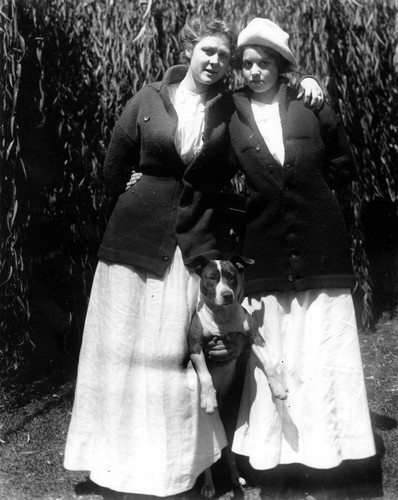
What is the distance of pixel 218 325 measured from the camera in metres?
3.23

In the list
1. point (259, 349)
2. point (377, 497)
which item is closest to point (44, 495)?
point (259, 349)

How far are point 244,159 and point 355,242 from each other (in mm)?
2247

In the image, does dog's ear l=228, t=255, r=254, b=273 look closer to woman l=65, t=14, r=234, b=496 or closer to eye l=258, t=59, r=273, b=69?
woman l=65, t=14, r=234, b=496

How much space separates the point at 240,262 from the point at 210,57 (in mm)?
968

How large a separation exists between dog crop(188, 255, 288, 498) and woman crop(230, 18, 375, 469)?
0.33 ft

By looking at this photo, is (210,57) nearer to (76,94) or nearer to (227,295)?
(227,295)

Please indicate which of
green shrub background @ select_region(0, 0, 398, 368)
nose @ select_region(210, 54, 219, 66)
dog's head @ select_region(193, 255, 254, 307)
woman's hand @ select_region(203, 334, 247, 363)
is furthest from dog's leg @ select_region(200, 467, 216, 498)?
nose @ select_region(210, 54, 219, 66)

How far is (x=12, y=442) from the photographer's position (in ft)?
13.3

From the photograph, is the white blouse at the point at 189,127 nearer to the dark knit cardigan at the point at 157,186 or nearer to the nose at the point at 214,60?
the dark knit cardigan at the point at 157,186

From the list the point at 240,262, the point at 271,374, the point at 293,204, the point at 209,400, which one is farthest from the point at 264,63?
the point at 209,400

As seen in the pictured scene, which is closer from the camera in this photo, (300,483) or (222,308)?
(222,308)

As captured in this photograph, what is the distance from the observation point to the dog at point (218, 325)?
3143 mm

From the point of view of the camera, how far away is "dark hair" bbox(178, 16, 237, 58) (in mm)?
3139

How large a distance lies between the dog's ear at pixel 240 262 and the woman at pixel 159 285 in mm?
104
